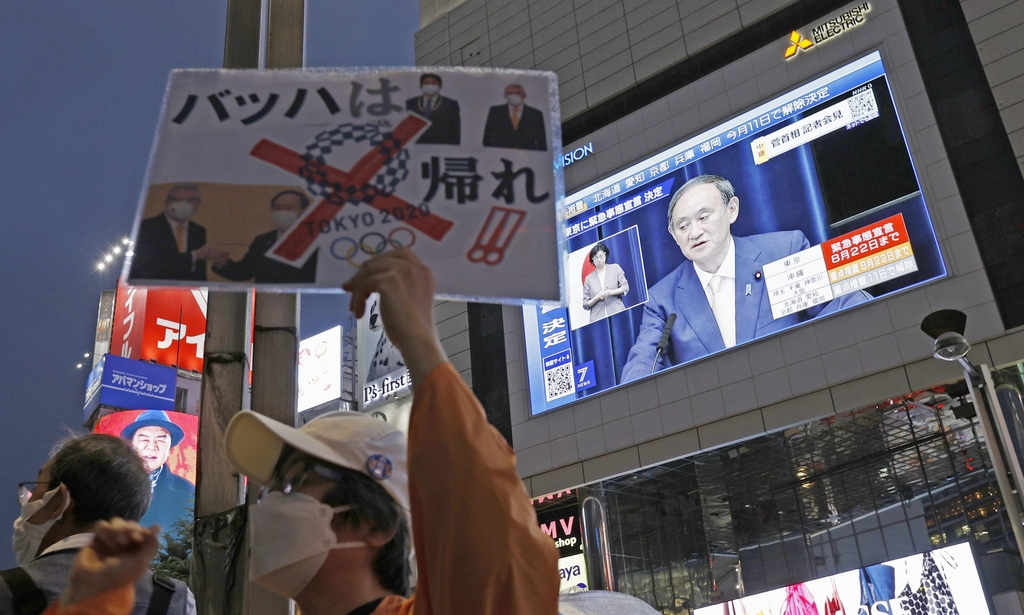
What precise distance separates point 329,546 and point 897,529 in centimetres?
1367

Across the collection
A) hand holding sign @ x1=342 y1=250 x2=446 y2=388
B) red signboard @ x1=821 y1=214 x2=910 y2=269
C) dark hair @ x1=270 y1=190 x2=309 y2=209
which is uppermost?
red signboard @ x1=821 y1=214 x2=910 y2=269

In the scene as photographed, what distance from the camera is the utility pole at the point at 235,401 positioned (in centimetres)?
237

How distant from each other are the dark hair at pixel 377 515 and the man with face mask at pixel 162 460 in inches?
929

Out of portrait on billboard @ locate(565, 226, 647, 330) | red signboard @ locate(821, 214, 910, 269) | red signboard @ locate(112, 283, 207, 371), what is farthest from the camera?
red signboard @ locate(112, 283, 207, 371)

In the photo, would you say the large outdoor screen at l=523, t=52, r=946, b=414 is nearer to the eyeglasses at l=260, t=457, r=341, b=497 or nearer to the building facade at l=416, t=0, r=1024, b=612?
the building facade at l=416, t=0, r=1024, b=612

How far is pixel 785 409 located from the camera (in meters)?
12.3

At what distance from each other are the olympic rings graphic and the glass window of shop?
11167 millimetres

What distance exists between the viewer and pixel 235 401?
261 centimetres

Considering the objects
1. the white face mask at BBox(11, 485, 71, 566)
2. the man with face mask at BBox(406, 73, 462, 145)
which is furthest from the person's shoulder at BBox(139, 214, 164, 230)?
the white face mask at BBox(11, 485, 71, 566)

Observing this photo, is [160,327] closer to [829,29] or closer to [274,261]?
[829,29]

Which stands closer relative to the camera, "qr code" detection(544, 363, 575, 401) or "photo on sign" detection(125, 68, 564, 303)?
"photo on sign" detection(125, 68, 564, 303)

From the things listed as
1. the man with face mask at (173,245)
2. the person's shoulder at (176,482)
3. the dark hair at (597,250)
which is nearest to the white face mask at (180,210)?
the man with face mask at (173,245)

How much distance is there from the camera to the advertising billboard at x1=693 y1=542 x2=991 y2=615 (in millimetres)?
10711

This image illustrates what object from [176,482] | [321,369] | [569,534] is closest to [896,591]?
[569,534]
